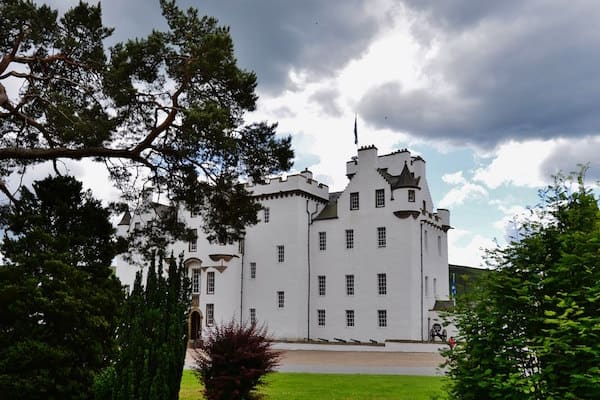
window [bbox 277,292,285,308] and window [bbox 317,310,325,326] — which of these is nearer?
window [bbox 317,310,325,326]

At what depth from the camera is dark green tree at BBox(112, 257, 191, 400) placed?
11.0 meters

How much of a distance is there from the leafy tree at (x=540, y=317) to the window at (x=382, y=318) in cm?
3641

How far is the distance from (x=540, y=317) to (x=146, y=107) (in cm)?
1389

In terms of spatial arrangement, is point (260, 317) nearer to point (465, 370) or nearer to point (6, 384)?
point (6, 384)

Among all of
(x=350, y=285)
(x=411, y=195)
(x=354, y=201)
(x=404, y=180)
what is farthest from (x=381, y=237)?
(x=404, y=180)

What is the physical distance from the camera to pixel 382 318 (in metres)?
43.3

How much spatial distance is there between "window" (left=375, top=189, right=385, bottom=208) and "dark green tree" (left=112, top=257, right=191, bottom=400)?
33749mm

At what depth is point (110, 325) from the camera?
14023 millimetres

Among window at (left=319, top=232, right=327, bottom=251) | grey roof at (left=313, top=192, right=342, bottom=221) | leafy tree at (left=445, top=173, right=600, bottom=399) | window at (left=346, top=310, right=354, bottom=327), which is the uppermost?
grey roof at (left=313, top=192, right=342, bottom=221)

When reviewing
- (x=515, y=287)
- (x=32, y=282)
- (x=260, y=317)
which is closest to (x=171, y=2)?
(x=32, y=282)

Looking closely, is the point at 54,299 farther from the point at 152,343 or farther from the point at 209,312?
the point at 209,312

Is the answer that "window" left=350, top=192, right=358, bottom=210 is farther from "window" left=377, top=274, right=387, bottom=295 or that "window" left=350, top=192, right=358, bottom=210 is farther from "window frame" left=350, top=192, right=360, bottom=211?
"window" left=377, top=274, right=387, bottom=295

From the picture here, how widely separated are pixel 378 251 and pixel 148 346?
112ft

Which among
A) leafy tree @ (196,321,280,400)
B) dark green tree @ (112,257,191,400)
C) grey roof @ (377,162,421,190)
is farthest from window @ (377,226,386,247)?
dark green tree @ (112,257,191,400)
